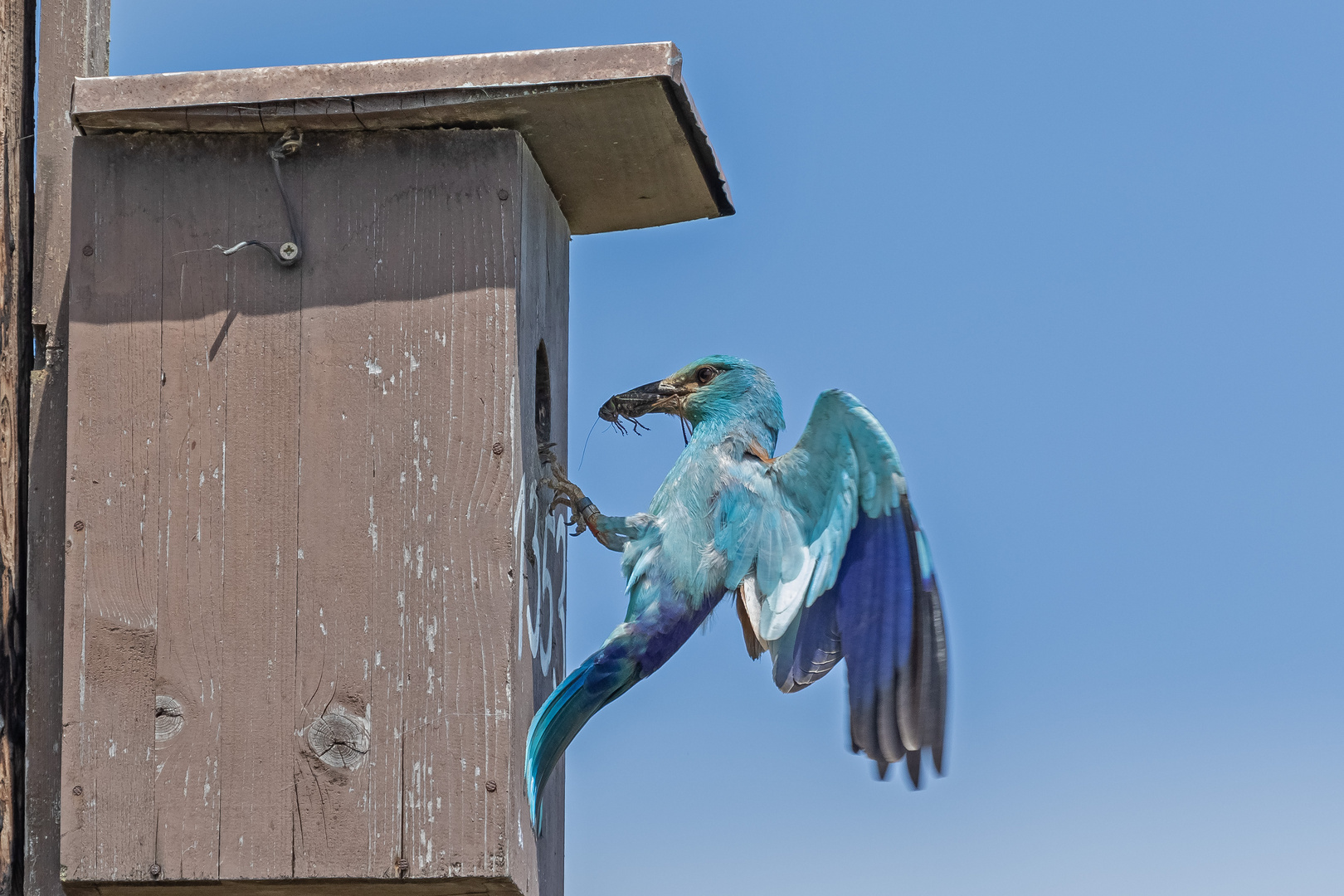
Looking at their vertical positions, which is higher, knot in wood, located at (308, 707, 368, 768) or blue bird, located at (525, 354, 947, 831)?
blue bird, located at (525, 354, 947, 831)

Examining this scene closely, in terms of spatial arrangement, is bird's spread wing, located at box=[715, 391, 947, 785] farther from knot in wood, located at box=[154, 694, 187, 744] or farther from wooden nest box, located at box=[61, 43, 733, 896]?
knot in wood, located at box=[154, 694, 187, 744]

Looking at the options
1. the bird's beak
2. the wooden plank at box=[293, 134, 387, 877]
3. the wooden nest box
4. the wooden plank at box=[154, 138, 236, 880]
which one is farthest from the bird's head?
the wooden plank at box=[154, 138, 236, 880]

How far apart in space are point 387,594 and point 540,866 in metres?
0.67

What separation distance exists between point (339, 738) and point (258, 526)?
0.43m

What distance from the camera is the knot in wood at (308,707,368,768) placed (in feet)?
11.3

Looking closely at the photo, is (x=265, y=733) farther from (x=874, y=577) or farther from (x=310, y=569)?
(x=874, y=577)

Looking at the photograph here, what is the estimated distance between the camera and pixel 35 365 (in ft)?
12.8

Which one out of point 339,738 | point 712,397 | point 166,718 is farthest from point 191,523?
point 712,397

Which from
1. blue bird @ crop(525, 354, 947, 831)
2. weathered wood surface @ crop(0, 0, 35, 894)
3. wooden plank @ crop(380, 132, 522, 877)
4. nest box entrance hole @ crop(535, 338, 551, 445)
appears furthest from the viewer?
nest box entrance hole @ crop(535, 338, 551, 445)

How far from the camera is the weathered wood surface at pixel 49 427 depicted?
12.2 ft

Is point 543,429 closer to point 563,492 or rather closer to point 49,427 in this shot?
point 563,492

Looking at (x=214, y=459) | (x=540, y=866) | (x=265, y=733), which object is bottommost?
(x=540, y=866)

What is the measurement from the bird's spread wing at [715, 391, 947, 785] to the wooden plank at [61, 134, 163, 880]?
1129mm

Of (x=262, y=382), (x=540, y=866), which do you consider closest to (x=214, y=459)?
(x=262, y=382)
